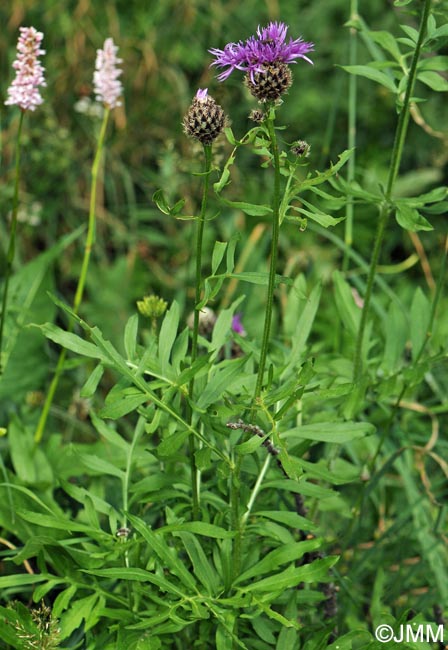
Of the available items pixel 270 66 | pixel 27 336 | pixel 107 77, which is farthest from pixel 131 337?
pixel 27 336

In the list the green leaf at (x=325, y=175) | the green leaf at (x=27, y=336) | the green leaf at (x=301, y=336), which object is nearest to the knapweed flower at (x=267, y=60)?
the green leaf at (x=325, y=175)

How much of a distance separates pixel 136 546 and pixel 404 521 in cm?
68

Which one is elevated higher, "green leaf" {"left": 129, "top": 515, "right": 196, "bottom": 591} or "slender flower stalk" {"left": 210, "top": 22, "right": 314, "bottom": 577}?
"slender flower stalk" {"left": 210, "top": 22, "right": 314, "bottom": 577}

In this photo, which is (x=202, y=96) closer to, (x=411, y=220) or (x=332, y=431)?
(x=411, y=220)

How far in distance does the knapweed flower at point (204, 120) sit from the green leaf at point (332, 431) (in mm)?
537

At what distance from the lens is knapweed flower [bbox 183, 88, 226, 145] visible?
3.98 ft

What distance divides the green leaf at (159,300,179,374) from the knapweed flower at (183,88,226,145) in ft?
1.06

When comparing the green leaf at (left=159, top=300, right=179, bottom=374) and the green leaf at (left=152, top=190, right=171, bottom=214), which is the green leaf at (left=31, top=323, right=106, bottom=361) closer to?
the green leaf at (left=159, top=300, right=179, bottom=374)

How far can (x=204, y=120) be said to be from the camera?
1.21 m

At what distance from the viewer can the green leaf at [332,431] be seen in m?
1.51

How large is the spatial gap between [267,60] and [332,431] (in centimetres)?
65

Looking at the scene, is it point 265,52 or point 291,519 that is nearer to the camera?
point 265,52

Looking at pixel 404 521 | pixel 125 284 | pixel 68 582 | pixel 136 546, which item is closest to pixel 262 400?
pixel 136 546

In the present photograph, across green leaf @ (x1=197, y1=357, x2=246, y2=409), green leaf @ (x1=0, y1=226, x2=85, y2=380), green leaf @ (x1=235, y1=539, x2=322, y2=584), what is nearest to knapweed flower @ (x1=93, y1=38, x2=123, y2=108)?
green leaf @ (x1=0, y1=226, x2=85, y2=380)
